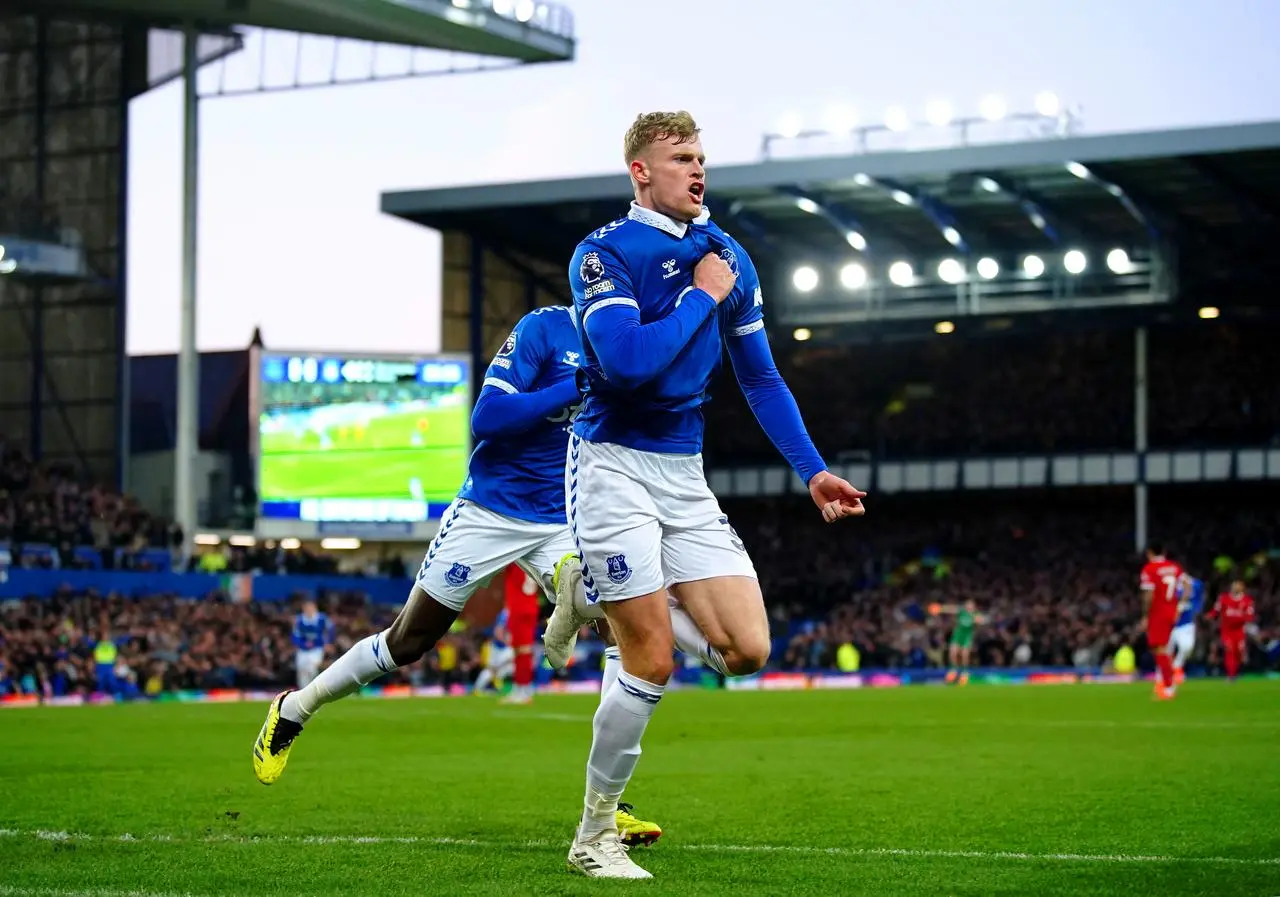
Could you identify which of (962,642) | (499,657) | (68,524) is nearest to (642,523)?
(499,657)

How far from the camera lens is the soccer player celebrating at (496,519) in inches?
325

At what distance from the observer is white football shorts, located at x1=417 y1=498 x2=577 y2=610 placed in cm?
841

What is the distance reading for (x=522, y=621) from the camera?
2284 cm

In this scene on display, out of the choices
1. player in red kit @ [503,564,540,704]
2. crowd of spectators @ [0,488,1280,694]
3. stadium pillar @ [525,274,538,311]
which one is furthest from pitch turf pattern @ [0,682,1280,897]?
stadium pillar @ [525,274,538,311]

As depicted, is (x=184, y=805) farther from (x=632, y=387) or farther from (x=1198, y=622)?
(x=1198, y=622)

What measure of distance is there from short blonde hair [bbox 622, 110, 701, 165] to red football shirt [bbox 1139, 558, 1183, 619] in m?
17.6

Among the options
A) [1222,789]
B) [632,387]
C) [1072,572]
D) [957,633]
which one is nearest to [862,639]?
[957,633]

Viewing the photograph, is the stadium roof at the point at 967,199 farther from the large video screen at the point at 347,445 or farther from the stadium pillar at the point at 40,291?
the stadium pillar at the point at 40,291

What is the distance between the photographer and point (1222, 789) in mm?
9781

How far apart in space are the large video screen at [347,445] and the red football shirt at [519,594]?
1882cm

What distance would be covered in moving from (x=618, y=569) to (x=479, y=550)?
227 cm

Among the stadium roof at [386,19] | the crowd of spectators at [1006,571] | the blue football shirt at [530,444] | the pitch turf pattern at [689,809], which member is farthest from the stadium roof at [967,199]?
the blue football shirt at [530,444]

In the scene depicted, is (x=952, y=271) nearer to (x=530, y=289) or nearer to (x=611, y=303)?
(x=530, y=289)

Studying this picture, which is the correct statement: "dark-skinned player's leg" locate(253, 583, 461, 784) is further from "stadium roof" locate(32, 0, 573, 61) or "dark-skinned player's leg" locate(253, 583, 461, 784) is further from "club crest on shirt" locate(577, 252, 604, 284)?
"stadium roof" locate(32, 0, 573, 61)
